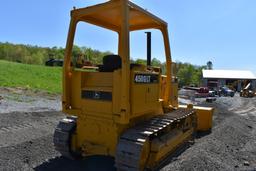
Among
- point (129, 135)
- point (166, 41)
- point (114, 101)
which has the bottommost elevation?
point (129, 135)

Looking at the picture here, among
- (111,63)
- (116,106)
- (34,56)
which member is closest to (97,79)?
(111,63)

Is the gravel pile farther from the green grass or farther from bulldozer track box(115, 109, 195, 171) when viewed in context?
the green grass

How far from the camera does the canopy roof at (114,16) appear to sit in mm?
4848

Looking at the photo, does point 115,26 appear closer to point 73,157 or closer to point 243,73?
point 73,157

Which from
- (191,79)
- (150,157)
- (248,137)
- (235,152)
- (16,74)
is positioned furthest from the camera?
(191,79)

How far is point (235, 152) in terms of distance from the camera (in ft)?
22.8

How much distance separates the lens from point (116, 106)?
477 centimetres

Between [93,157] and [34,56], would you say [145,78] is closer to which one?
[93,157]

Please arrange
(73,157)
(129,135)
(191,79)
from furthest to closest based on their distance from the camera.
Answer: (191,79) < (73,157) < (129,135)

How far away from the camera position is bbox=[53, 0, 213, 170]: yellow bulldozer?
15.0 ft

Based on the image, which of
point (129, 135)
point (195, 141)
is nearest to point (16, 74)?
point (195, 141)

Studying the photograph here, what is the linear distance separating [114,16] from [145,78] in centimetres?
142

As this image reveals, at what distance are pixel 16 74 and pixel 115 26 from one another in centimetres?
2426

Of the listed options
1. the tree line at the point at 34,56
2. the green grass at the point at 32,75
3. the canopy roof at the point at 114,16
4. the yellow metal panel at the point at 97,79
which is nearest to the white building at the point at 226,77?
the tree line at the point at 34,56
